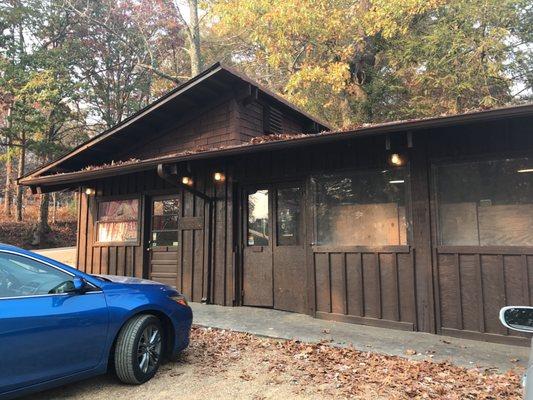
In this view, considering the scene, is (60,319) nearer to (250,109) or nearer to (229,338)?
(229,338)

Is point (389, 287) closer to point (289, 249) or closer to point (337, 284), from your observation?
point (337, 284)

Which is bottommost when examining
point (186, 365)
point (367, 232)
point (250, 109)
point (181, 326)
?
point (186, 365)

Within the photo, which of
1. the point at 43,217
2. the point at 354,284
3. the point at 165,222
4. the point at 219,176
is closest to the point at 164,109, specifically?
the point at 219,176

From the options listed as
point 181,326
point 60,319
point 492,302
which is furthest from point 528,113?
point 60,319

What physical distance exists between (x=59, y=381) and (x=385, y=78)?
16.4m

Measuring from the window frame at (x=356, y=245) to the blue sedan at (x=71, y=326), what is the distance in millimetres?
3154

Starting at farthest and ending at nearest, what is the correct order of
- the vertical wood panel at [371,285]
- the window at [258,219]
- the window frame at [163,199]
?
the window frame at [163,199]
the window at [258,219]
the vertical wood panel at [371,285]

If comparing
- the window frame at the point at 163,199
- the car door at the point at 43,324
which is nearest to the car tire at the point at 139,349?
the car door at the point at 43,324

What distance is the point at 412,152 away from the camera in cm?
626

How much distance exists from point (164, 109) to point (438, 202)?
6197mm

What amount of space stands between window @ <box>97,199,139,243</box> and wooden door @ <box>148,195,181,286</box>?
0.47 metres

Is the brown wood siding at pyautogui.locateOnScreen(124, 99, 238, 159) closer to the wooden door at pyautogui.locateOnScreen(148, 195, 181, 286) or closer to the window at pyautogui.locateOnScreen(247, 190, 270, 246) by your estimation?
the wooden door at pyautogui.locateOnScreen(148, 195, 181, 286)

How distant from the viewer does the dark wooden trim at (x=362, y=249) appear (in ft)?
20.4

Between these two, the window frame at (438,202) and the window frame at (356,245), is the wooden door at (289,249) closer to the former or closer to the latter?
the window frame at (356,245)
